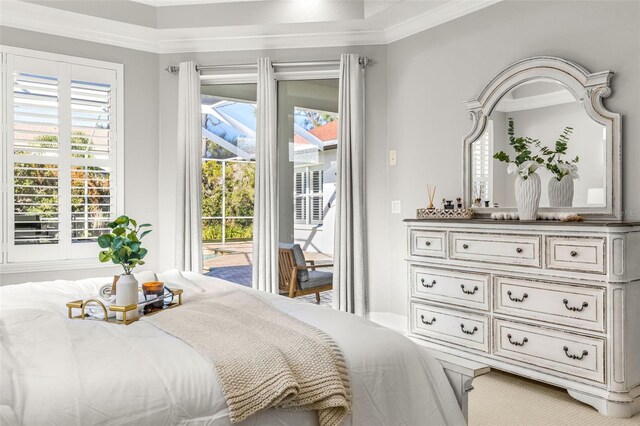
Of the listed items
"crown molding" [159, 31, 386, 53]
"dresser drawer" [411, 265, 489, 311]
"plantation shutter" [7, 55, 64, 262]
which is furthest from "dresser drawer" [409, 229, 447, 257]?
"plantation shutter" [7, 55, 64, 262]

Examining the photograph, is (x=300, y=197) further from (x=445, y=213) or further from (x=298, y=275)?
(x=445, y=213)

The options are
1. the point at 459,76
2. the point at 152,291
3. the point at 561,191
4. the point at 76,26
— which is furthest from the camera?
the point at 76,26

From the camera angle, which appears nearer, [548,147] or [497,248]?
[497,248]

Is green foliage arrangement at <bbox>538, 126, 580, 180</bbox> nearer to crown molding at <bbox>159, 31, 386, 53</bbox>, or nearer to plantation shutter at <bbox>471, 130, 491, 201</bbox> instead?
plantation shutter at <bbox>471, 130, 491, 201</bbox>

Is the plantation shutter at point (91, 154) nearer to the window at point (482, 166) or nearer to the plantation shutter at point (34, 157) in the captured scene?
the plantation shutter at point (34, 157)

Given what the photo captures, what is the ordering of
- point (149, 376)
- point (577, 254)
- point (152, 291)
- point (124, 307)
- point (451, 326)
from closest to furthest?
point (149, 376)
point (124, 307)
point (152, 291)
point (577, 254)
point (451, 326)

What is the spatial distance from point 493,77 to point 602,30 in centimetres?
80

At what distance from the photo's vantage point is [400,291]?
447 centimetres

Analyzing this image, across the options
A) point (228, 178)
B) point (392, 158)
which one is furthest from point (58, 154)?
point (392, 158)

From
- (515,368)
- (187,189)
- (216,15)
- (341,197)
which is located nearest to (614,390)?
(515,368)

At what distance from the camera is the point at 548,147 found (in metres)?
3.32

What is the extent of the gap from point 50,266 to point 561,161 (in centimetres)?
422

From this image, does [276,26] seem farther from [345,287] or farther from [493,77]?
[345,287]

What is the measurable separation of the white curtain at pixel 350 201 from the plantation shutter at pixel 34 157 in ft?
8.21
